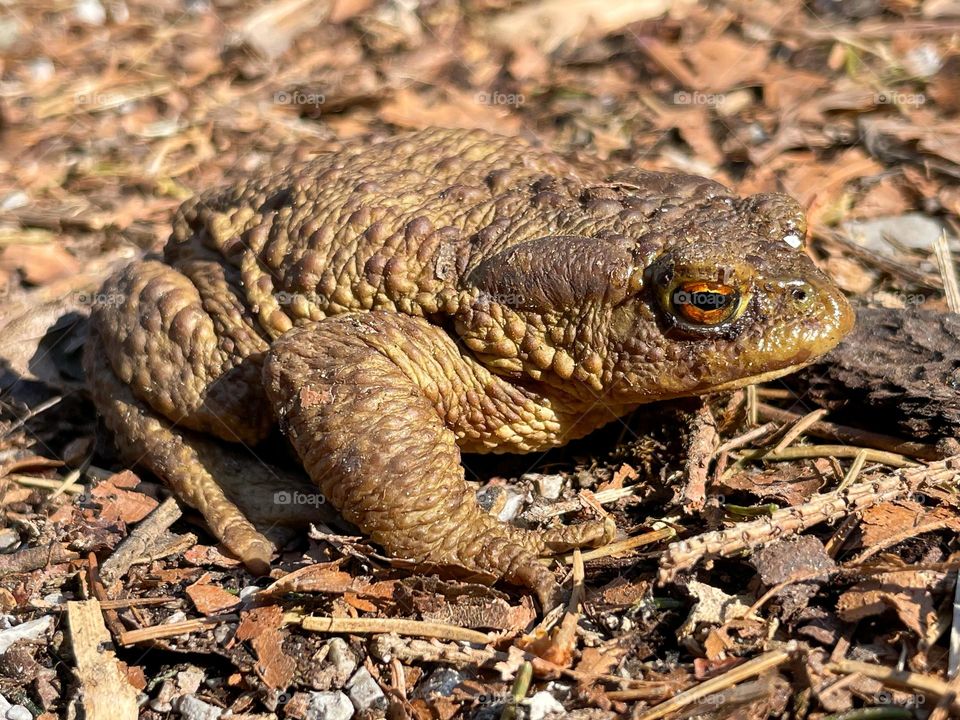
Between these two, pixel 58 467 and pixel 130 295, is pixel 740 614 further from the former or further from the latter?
pixel 58 467

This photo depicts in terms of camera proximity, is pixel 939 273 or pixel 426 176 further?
pixel 939 273

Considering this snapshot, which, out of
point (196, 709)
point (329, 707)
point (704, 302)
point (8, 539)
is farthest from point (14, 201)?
point (704, 302)

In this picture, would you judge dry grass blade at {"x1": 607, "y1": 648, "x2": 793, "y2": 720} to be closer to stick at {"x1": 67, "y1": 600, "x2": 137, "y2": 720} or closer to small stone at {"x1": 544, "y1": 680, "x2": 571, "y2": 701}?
small stone at {"x1": 544, "y1": 680, "x2": 571, "y2": 701}

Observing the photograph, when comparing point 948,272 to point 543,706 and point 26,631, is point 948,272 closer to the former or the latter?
point 543,706

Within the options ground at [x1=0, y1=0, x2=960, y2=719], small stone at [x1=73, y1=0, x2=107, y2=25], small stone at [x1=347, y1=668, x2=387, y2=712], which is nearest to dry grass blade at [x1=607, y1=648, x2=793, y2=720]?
ground at [x1=0, y1=0, x2=960, y2=719]

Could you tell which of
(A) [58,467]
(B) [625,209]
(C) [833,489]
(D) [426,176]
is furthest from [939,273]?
(A) [58,467]

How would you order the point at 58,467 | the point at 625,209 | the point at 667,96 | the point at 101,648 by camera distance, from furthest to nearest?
the point at 667,96, the point at 58,467, the point at 625,209, the point at 101,648

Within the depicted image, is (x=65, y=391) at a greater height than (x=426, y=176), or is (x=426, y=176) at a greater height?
(x=426, y=176)

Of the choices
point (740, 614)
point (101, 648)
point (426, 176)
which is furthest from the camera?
point (426, 176)

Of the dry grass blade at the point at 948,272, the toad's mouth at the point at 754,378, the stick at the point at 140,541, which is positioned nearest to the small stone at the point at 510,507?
the toad's mouth at the point at 754,378
